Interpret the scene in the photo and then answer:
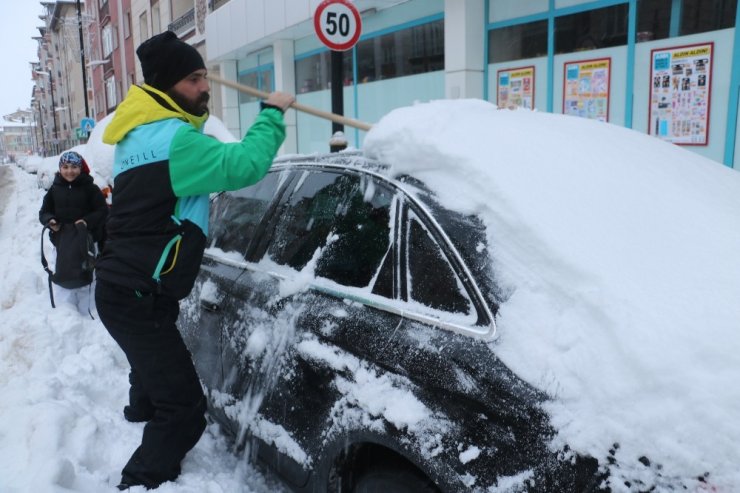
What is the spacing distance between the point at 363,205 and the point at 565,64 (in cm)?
634

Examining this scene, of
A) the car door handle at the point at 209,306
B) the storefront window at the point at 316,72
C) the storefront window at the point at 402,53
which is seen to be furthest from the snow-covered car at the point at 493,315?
the storefront window at the point at 316,72

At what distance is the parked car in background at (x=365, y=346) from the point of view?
1692mm

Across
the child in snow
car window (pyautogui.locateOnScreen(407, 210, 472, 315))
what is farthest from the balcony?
car window (pyautogui.locateOnScreen(407, 210, 472, 315))

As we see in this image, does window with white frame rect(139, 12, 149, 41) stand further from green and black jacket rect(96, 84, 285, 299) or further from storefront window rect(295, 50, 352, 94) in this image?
green and black jacket rect(96, 84, 285, 299)

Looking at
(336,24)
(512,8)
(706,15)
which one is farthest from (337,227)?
(512,8)

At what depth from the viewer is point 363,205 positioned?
2.37 metres

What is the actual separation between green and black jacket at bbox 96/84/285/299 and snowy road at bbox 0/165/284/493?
88 cm

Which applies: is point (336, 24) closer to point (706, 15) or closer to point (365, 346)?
point (706, 15)

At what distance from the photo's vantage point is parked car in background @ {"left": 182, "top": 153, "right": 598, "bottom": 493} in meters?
1.69

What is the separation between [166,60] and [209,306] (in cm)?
121

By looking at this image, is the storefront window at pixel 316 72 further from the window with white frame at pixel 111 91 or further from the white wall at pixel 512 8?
the window with white frame at pixel 111 91

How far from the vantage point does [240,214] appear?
3.34 m

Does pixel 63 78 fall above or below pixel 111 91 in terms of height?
above

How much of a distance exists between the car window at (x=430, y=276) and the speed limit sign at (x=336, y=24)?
456 centimetres
